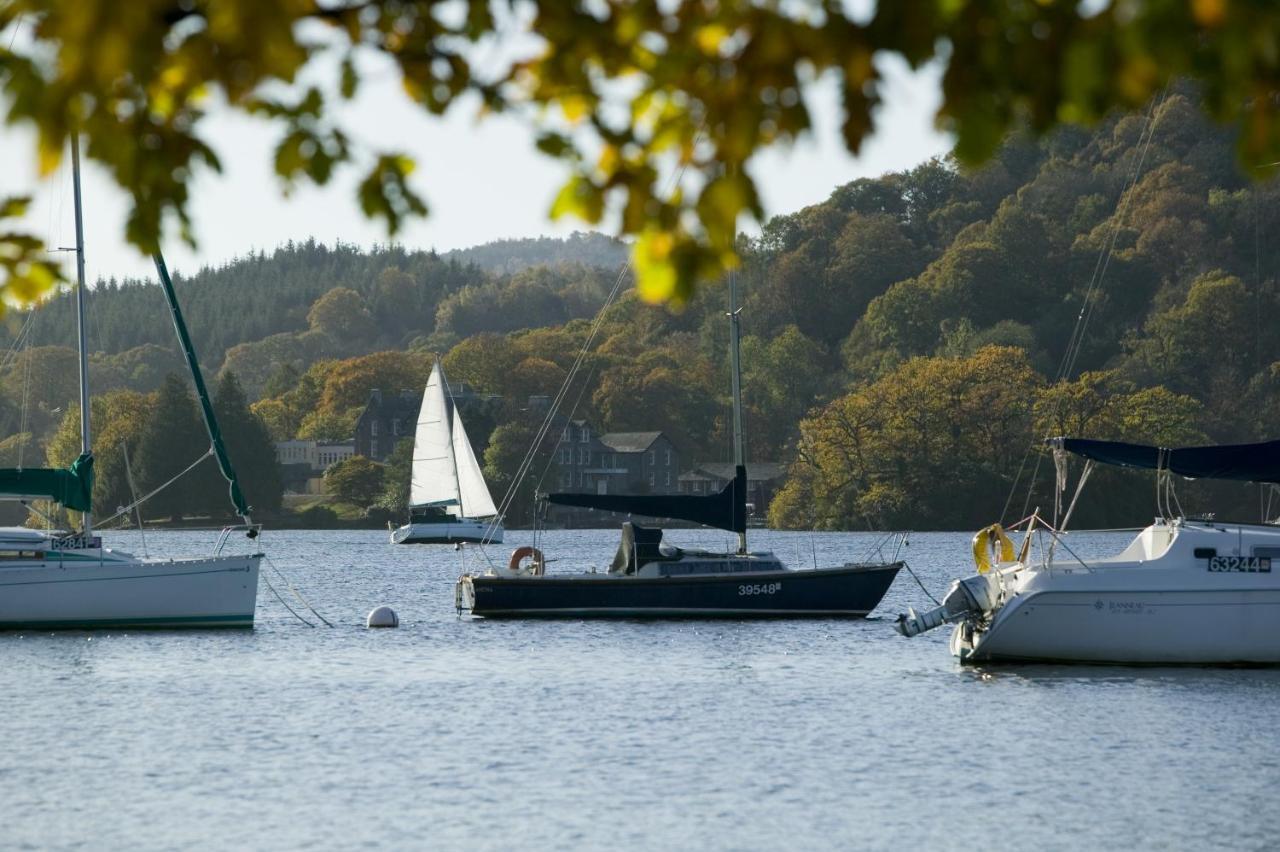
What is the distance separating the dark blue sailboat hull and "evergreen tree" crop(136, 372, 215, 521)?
10620 centimetres

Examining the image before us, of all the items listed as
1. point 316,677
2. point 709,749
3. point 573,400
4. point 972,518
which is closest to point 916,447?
point 972,518

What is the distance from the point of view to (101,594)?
129 ft

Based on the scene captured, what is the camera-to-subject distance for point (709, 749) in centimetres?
2414

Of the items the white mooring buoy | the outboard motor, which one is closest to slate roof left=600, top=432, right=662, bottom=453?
the white mooring buoy

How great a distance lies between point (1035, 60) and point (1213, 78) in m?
0.52

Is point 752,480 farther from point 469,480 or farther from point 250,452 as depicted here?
point 469,480

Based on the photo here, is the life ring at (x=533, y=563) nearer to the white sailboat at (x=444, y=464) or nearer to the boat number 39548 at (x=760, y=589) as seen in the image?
the boat number 39548 at (x=760, y=589)

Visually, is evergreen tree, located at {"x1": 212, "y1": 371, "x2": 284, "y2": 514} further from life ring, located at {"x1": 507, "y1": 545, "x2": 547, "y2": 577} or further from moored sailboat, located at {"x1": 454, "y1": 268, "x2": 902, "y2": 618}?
moored sailboat, located at {"x1": 454, "y1": 268, "x2": 902, "y2": 618}

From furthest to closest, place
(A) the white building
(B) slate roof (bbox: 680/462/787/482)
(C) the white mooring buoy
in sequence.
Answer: (A) the white building
(B) slate roof (bbox: 680/462/787/482)
(C) the white mooring buoy

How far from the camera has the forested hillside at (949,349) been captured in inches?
4798

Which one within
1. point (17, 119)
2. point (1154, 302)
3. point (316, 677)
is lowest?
point (316, 677)

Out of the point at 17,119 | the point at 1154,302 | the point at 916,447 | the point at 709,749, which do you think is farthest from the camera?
the point at 1154,302

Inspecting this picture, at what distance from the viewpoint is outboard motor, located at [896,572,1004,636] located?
31578mm

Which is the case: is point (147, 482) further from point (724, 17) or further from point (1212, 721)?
point (724, 17)
